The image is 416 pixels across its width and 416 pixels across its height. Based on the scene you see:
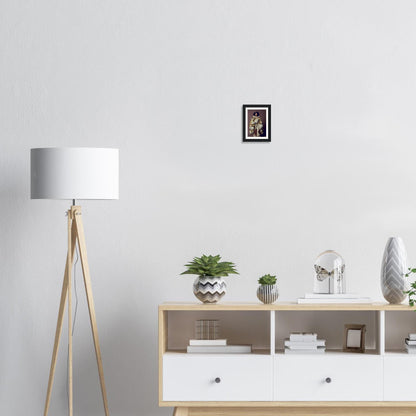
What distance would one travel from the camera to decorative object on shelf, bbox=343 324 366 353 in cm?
328

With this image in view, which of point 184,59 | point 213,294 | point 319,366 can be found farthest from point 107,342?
point 184,59

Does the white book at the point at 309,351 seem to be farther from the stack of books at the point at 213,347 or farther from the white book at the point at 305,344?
the stack of books at the point at 213,347

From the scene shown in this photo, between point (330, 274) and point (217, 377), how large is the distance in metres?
0.72

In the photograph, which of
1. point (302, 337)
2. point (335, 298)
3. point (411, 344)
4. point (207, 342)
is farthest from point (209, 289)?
point (411, 344)

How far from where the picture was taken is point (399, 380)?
3.13 metres

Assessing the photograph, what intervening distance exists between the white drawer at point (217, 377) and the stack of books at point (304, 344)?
0.40 feet

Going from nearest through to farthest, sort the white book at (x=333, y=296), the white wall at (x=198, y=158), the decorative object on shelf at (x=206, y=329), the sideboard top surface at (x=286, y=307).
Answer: the sideboard top surface at (x=286, y=307)
the white book at (x=333, y=296)
the decorative object on shelf at (x=206, y=329)
the white wall at (x=198, y=158)

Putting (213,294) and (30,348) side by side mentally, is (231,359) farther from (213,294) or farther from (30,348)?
(30,348)

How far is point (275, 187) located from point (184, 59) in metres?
0.81

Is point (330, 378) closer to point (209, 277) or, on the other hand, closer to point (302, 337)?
A: point (302, 337)

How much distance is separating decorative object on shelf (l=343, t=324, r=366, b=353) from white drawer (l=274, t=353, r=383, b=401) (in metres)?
0.13

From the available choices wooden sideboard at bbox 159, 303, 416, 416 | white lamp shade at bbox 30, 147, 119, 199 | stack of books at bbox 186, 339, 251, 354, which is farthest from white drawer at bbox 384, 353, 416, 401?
white lamp shade at bbox 30, 147, 119, 199

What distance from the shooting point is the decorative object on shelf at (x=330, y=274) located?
10.8ft

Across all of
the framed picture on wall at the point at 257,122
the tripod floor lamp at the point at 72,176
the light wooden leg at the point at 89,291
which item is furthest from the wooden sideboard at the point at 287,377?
the framed picture on wall at the point at 257,122
